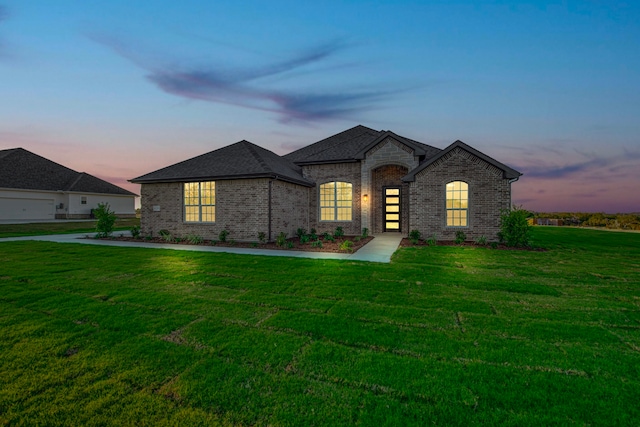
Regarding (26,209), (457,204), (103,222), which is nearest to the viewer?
(457,204)

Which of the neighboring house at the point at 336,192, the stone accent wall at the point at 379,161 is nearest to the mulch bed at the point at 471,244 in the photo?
the neighboring house at the point at 336,192

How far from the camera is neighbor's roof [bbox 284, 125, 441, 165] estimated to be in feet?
50.0

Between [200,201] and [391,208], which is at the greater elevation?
[200,201]

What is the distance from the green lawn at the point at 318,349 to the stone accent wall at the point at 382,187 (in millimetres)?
9693

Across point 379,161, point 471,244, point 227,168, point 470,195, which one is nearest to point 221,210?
point 227,168

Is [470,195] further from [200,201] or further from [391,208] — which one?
[200,201]

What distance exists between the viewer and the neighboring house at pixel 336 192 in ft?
43.2

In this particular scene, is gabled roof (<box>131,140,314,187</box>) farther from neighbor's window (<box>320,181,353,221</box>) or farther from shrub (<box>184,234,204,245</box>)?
shrub (<box>184,234,204,245</box>)

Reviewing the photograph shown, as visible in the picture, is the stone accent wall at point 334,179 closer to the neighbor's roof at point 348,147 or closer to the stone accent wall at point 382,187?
the neighbor's roof at point 348,147

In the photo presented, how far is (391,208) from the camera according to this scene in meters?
16.8

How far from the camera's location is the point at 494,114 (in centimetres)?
1811

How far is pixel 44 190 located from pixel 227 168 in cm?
2899

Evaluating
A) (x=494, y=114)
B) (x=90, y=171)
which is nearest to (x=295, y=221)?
(x=494, y=114)

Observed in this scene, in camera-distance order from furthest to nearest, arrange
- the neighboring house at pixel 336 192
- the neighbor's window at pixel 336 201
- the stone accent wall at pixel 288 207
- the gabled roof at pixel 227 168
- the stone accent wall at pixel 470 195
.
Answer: the neighbor's window at pixel 336 201, the stone accent wall at pixel 288 207, the gabled roof at pixel 227 168, the neighboring house at pixel 336 192, the stone accent wall at pixel 470 195
